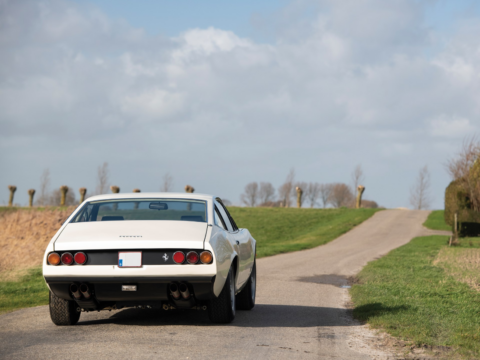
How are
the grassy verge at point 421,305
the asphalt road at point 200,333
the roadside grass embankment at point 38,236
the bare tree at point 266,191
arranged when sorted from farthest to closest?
1. the bare tree at point 266,191
2. the roadside grass embankment at point 38,236
3. the grassy verge at point 421,305
4. the asphalt road at point 200,333

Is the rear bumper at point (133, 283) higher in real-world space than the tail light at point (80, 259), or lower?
lower

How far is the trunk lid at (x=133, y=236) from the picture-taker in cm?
606

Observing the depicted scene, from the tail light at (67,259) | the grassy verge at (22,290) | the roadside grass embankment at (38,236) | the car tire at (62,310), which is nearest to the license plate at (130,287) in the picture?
the tail light at (67,259)

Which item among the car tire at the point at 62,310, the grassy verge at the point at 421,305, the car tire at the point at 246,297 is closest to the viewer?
the grassy verge at the point at 421,305

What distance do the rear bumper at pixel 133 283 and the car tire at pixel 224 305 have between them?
1.35ft

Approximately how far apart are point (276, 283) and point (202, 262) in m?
7.09

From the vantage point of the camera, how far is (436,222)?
38.1 m

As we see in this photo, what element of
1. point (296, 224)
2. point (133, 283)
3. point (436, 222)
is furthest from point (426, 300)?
point (436, 222)

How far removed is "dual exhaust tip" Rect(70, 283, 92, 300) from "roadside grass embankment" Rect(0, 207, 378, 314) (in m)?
3.56

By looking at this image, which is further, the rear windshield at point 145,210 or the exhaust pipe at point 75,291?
the rear windshield at point 145,210

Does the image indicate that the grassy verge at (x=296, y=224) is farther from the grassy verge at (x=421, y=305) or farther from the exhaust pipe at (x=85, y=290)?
the exhaust pipe at (x=85, y=290)

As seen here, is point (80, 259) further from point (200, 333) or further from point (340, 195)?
point (340, 195)

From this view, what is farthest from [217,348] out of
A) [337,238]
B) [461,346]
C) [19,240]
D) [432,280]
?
[337,238]

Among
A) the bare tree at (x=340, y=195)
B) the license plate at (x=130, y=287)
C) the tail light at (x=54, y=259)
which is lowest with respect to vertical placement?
the license plate at (x=130, y=287)
